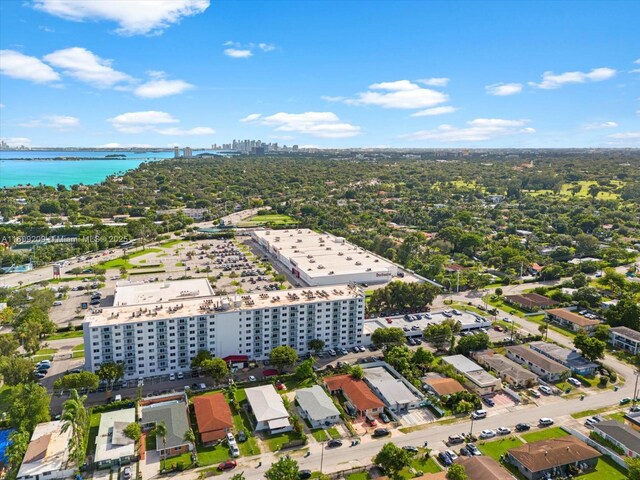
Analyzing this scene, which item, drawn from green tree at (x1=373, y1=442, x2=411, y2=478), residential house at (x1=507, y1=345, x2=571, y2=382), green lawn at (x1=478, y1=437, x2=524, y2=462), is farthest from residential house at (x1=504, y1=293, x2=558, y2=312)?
green tree at (x1=373, y1=442, x2=411, y2=478)

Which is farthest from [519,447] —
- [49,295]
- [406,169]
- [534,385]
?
[406,169]

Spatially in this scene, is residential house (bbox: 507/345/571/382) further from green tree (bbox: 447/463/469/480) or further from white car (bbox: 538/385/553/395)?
green tree (bbox: 447/463/469/480)

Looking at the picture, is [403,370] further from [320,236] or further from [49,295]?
[320,236]

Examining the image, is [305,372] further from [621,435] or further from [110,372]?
[621,435]

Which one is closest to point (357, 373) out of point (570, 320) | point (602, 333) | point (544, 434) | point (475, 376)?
point (475, 376)

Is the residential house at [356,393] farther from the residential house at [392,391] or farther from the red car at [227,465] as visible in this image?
the red car at [227,465]

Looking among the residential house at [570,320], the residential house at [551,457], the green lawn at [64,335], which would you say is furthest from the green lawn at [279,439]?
the residential house at [570,320]
